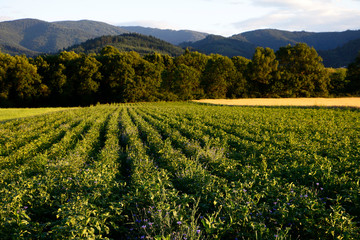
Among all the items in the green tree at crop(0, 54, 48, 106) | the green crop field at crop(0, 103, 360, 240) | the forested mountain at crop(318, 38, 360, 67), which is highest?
the forested mountain at crop(318, 38, 360, 67)

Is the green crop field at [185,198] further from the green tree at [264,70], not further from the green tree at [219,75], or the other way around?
the green tree at [264,70]

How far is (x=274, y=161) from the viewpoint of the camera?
884cm

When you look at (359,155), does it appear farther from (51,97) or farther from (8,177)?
(51,97)

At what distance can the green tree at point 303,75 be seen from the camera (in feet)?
219

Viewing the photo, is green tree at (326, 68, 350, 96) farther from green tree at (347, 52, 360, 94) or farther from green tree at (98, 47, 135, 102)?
green tree at (98, 47, 135, 102)

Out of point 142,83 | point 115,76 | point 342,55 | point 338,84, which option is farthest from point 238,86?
point 342,55

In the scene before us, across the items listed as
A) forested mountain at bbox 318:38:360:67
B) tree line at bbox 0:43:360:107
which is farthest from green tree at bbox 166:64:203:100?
forested mountain at bbox 318:38:360:67

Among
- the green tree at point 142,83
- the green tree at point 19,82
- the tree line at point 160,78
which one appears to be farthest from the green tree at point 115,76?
the green tree at point 19,82

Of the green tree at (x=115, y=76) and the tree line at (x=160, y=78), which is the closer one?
the tree line at (x=160, y=78)

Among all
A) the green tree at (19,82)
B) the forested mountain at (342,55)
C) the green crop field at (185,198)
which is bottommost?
the green crop field at (185,198)

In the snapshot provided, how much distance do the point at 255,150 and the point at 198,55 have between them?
7464 cm

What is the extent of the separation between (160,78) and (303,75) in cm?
4389

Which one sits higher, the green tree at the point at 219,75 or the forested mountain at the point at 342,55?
the forested mountain at the point at 342,55

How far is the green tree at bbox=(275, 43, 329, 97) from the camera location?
6675cm
